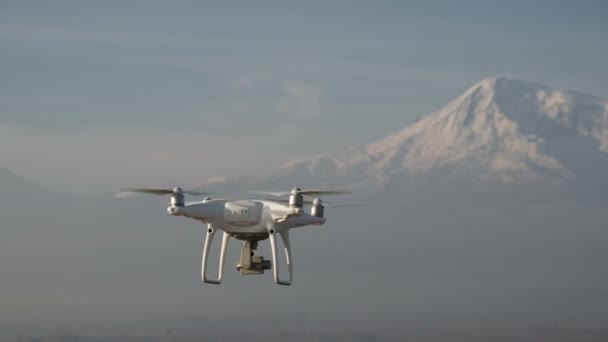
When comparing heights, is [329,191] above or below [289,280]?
above

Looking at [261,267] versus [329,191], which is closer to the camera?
[329,191]

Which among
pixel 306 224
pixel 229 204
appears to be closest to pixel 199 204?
pixel 229 204

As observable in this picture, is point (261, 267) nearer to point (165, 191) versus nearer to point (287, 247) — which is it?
point (287, 247)

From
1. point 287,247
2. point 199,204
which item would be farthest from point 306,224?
point 199,204

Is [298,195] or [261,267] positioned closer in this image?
[298,195]

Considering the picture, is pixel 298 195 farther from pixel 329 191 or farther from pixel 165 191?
pixel 165 191

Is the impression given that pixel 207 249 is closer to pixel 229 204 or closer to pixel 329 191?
pixel 229 204

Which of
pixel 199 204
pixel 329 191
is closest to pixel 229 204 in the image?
pixel 199 204
